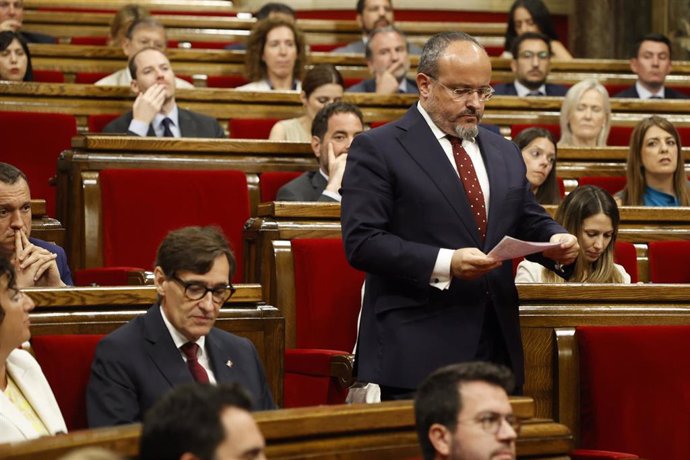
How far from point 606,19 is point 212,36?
159 cm

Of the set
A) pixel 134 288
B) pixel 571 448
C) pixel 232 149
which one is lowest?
pixel 571 448

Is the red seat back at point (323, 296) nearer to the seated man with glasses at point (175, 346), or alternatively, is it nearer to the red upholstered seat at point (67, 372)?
the seated man with glasses at point (175, 346)

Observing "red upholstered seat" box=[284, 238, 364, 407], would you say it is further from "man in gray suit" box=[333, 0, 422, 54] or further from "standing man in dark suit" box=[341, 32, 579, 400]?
"man in gray suit" box=[333, 0, 422, 54]

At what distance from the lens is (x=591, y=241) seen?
2477 mm

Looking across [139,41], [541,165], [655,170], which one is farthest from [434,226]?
[139,41]

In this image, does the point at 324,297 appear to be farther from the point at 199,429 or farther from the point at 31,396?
the point at 199,429

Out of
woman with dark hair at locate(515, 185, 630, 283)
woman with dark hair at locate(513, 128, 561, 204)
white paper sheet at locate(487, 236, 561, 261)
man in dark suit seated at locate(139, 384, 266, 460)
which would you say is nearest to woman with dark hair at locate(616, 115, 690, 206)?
woman with dark hair at locate(513, 128, 561, 204)

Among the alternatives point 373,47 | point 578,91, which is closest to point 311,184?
point 578,91

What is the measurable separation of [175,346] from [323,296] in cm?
64

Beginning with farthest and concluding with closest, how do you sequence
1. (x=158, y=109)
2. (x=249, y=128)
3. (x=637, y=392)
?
(x=249, y=128) → (x=158, y=109) → (x=637, y=392)

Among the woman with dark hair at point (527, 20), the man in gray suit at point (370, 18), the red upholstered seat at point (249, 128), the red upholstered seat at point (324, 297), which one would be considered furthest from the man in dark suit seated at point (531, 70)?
the red upholstered seat at point (324, 297)

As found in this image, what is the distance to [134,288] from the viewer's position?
1900 millimetres

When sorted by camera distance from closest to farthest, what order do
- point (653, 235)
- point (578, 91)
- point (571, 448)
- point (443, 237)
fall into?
point (571, 448)
point (443, 237)
point (653, 235)
point (578, 91)

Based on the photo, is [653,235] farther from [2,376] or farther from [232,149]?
[2,376]
